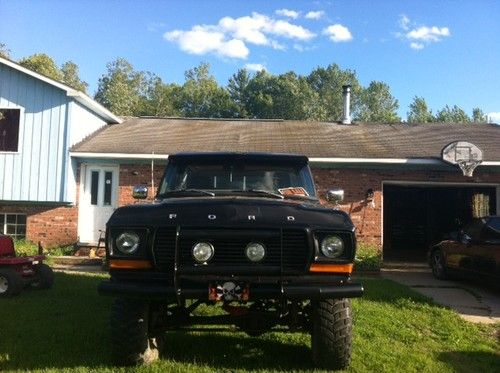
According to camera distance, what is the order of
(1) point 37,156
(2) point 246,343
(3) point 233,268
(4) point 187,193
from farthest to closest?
(1) point 37,156 → (2) point 246,343 → (4) point 187,193 → (3) point 233,268

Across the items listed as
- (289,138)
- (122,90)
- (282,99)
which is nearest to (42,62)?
(122,90)

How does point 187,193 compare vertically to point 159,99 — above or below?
below

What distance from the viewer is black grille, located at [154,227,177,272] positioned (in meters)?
3.63

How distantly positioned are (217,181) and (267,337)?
1.75m

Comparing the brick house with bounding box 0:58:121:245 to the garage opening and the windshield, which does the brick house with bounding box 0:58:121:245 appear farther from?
the garage opening

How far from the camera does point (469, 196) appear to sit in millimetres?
14609

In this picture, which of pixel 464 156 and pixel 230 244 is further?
pixel 464 156

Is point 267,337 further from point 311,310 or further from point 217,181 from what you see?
point 217,181

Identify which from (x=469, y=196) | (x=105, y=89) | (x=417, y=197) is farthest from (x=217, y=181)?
(x=105, y=89)

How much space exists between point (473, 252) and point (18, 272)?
7.70 metres

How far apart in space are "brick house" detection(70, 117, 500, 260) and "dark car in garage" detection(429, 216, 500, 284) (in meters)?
2.37

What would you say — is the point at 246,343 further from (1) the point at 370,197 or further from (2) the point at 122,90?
(2) the point at 122,90

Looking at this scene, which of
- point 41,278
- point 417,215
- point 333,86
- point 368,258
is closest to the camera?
point 41,278

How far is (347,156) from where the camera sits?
12.0m
